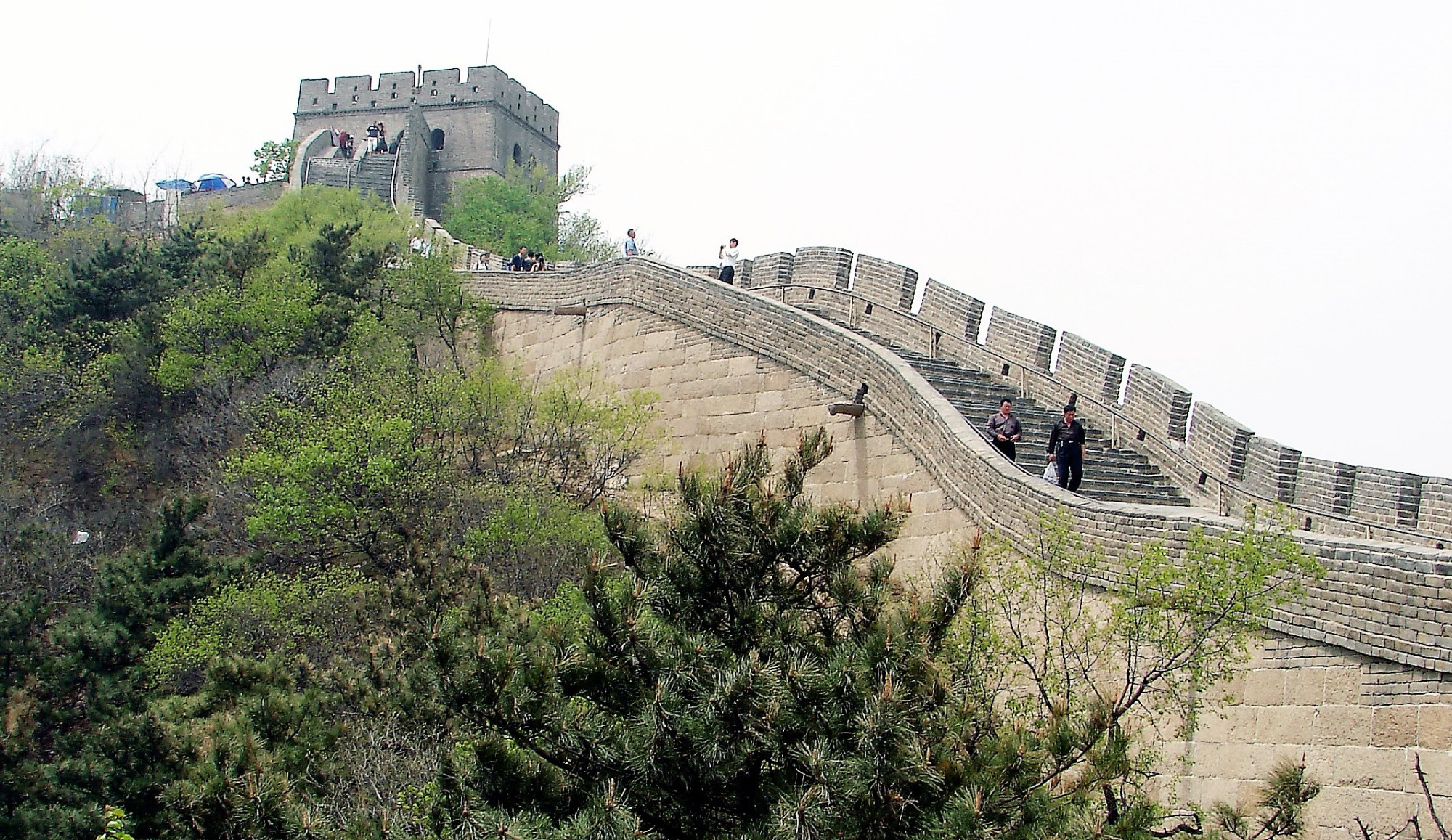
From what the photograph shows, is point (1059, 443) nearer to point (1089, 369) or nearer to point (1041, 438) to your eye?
point (1041, 438)

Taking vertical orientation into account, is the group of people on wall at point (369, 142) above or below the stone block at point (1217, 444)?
above

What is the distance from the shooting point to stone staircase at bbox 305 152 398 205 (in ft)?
126

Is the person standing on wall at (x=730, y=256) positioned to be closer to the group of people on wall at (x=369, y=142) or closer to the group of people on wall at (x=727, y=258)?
the group of people on wall at (x=727, y=258)

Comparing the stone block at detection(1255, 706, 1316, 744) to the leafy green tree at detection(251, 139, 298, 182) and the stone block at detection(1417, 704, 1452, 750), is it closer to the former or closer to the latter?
the stone block at detection(1417, 704, 1452, 750)

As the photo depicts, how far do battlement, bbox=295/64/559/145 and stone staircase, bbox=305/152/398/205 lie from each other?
3475 mm

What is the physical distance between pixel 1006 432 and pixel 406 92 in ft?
114

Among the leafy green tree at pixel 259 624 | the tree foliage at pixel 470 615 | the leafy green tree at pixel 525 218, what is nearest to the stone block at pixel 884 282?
the tree foliage at pixel 470 615

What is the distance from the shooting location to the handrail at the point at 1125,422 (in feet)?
32.7

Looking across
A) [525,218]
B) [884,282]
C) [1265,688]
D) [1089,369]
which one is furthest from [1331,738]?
Answer: [525,218]

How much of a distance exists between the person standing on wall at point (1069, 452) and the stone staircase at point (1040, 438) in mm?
170

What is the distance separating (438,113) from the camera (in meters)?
42.4

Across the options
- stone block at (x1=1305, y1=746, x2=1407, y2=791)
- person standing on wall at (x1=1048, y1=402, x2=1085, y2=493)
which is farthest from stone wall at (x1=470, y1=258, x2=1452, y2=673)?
person standing on wall at (x1=1048, y1=402, x2=1085, y2=493)

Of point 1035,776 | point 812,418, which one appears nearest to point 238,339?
point 812,418

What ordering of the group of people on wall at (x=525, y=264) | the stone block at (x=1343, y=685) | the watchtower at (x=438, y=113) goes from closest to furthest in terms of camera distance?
1. the stone block at (x=1343, y=685)
2. the group of people on wall at (x=525, y=264)
3. the watchtower at (x=438, y=113)
